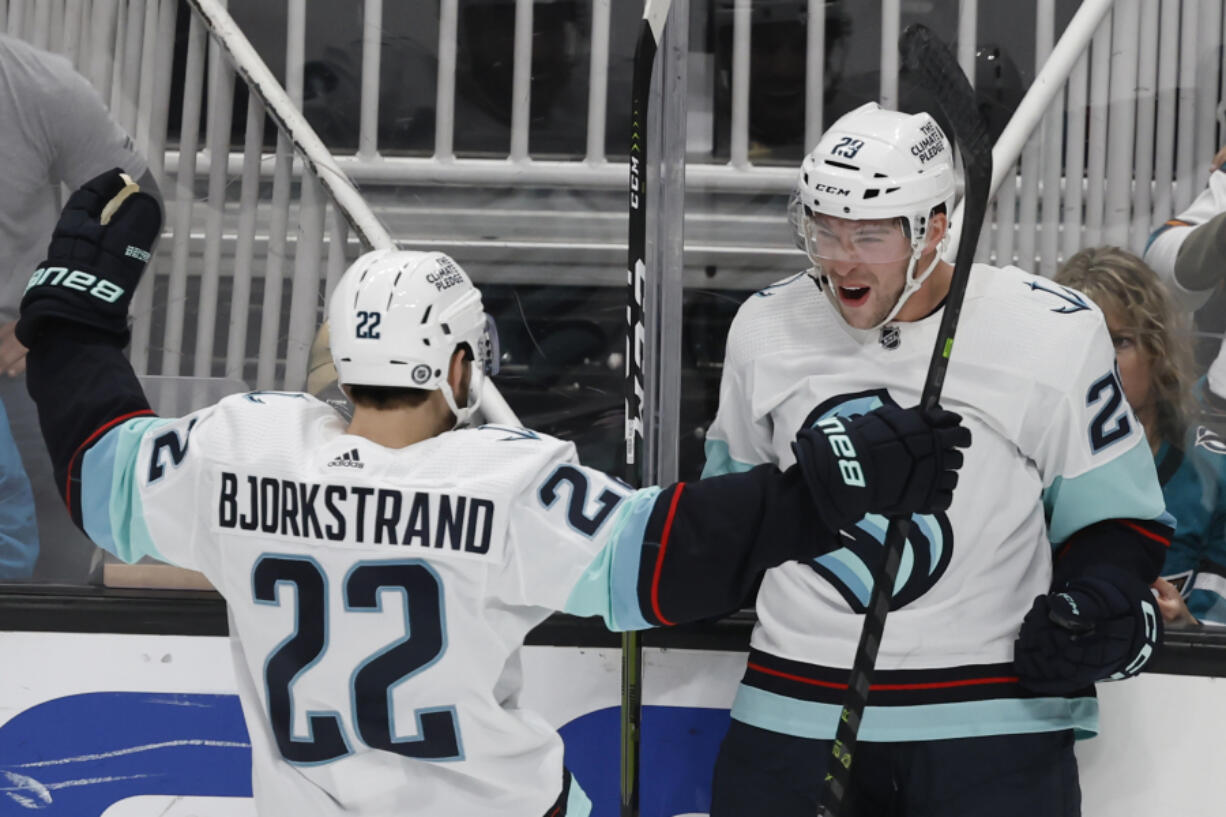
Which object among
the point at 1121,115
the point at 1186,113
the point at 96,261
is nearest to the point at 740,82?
the point at 1121,115

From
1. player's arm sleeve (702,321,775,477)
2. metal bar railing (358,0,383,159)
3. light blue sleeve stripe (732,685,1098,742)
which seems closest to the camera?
light blue sleeve stripe (732,685,1098,742)

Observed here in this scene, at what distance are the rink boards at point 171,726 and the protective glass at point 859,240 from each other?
0.72m

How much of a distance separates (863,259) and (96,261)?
91 cm

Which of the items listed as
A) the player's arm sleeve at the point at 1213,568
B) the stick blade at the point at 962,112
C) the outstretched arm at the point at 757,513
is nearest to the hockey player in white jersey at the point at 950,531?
the stick blade at the point at 962,112

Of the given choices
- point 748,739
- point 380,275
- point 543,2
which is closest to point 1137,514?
point 748,739

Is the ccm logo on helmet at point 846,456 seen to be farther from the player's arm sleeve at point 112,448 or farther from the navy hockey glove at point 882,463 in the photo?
the player's arm sleeve at point 112,448

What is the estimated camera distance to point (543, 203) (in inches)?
104

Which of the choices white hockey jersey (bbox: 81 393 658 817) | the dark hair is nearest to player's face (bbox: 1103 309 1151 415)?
white hockey jersey (bbox: 81 393 658 817)

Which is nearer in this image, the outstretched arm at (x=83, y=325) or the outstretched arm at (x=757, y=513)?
the outstretched arm at (x=757, y=513)

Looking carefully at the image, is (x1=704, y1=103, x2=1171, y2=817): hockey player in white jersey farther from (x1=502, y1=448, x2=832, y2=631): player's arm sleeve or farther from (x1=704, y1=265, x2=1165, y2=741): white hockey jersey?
(x1=502, y1=448, x2=832, y2=631): player's arm sleeve

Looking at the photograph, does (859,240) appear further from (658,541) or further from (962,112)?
(658,541)

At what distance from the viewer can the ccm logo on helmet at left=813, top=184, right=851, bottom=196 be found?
1759 millimetres

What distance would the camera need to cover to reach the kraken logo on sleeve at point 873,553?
5.98 ft

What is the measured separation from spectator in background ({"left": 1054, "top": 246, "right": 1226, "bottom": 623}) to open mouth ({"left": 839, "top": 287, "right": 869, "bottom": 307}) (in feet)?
1.94
